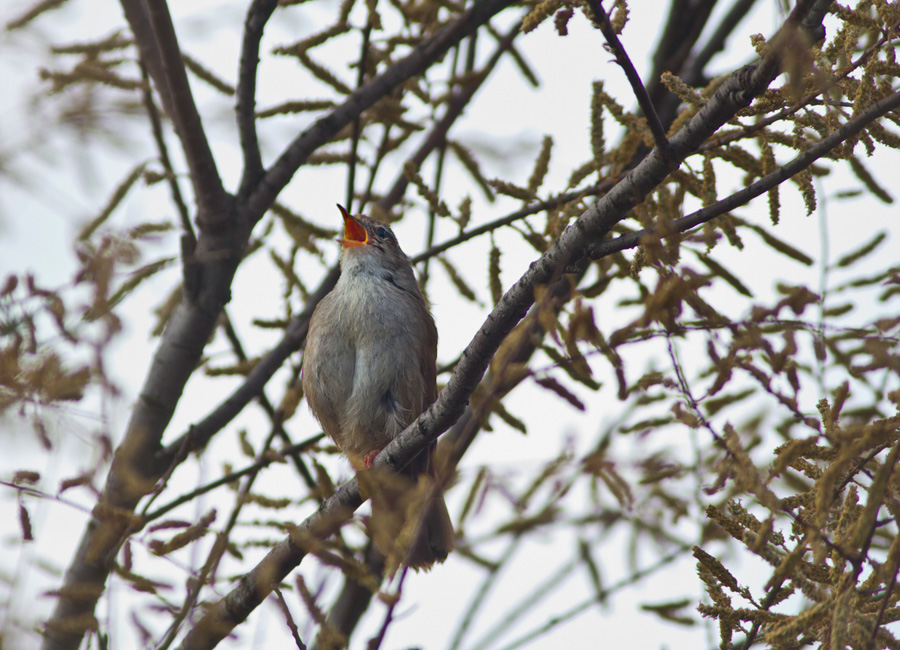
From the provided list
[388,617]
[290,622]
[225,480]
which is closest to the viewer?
[388,617]

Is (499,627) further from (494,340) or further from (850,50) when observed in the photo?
(850,50)

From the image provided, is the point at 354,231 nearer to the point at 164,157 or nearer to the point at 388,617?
the point at 164,157

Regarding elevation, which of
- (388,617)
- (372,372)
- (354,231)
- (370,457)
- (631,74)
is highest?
(354,231)

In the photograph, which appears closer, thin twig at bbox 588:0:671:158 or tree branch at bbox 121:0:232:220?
thin twig at bbox 588:0:671:158

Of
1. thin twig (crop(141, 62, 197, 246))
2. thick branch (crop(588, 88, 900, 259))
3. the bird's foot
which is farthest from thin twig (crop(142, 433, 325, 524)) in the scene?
thick branch (crop(588, 88, 900, 259))

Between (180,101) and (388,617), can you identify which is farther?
(180,101)

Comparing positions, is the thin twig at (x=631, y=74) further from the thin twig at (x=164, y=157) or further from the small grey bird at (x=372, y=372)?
the thin twig at (x=164, y=157)

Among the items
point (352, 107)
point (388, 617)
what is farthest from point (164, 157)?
point (388, 617)

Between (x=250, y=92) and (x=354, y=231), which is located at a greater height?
(x=354, y=231)

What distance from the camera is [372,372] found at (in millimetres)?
5270

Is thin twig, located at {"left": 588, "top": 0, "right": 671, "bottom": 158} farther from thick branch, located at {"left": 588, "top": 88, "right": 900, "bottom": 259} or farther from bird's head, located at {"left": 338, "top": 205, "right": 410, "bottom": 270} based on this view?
bird's head, located at {"left": 338, "top": 205, "right": 410, "bottom": 270}

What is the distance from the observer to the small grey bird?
527 cm

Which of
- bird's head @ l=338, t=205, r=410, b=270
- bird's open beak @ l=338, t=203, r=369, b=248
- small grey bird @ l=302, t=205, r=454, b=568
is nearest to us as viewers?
small grey bird @ l=302, t=205, r=454, b=568

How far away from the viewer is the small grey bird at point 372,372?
5.27 m
